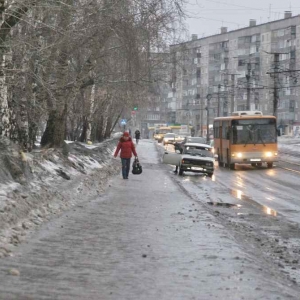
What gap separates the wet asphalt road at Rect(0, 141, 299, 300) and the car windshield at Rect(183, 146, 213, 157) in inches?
792

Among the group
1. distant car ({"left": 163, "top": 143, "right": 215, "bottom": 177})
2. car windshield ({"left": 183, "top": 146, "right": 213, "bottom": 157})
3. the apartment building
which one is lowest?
distant car ({"left": 163, "top": 143, "right": 215, "bottom": 177})

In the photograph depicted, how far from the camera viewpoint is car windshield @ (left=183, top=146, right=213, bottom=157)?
34.0 metres

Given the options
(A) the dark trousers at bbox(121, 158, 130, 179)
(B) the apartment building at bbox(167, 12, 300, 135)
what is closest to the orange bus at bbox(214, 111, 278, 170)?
(A) the dark trousers at bbox(121, 158, 130, 179)

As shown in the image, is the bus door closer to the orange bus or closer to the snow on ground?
the orange bus

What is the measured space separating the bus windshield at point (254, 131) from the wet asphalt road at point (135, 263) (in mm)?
26404

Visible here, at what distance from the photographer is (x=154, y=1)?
23.3 meters

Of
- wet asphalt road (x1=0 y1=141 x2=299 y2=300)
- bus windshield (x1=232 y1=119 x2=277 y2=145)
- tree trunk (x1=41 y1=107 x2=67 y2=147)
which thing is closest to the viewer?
wet asphalt road (x1=0 y1=141 x2=299 y2=300)

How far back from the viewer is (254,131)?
4003 cm

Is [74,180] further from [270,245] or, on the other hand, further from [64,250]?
[64,250]

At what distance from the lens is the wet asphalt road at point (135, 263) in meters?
7.26

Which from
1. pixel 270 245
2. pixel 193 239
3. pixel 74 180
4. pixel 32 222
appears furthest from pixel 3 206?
pixel 74 180

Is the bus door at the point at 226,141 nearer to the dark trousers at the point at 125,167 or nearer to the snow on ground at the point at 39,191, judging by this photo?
the dark trousers at the point at 125,167

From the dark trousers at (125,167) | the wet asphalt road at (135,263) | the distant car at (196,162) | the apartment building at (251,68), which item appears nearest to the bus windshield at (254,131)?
the distant car at (196,162)

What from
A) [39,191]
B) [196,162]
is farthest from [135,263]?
[196,162]
